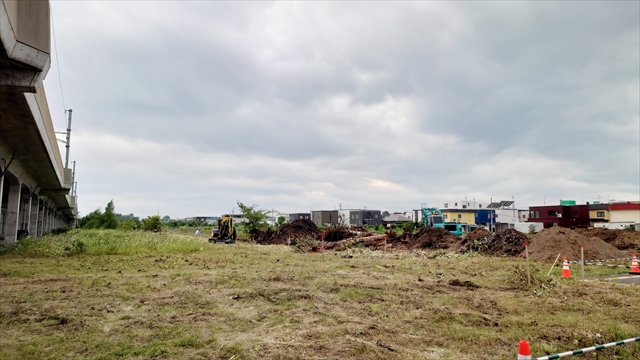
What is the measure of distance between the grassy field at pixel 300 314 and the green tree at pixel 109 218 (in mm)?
48307

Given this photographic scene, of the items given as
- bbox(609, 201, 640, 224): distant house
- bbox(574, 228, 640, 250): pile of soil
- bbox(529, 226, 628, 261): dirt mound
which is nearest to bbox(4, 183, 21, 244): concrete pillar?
bbox(529, 226, 628, 261): dirt mound

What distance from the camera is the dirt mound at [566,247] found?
20.8 metres

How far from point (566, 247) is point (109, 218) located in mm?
60676

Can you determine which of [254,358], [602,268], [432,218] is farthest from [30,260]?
[432,218]

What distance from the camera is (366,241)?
31531 mm

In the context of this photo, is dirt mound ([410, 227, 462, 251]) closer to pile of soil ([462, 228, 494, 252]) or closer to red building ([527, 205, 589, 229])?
pile of soil ([462, 228, 494, 252])

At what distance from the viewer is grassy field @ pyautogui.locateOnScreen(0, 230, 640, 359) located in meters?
6.44

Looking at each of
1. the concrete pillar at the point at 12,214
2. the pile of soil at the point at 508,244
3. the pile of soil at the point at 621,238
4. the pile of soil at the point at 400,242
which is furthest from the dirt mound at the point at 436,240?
the concrete pillar at the point at 12,214

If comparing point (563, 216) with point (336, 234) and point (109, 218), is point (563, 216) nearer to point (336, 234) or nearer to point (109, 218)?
point (336, 234)

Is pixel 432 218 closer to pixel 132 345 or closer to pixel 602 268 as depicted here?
pixel 602 268

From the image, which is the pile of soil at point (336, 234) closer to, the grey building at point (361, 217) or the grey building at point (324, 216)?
the grey building at point (324, 216)

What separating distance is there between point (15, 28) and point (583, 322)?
468 inches

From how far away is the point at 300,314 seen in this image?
8703 mm

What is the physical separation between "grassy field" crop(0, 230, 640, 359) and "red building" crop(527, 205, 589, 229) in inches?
1609
